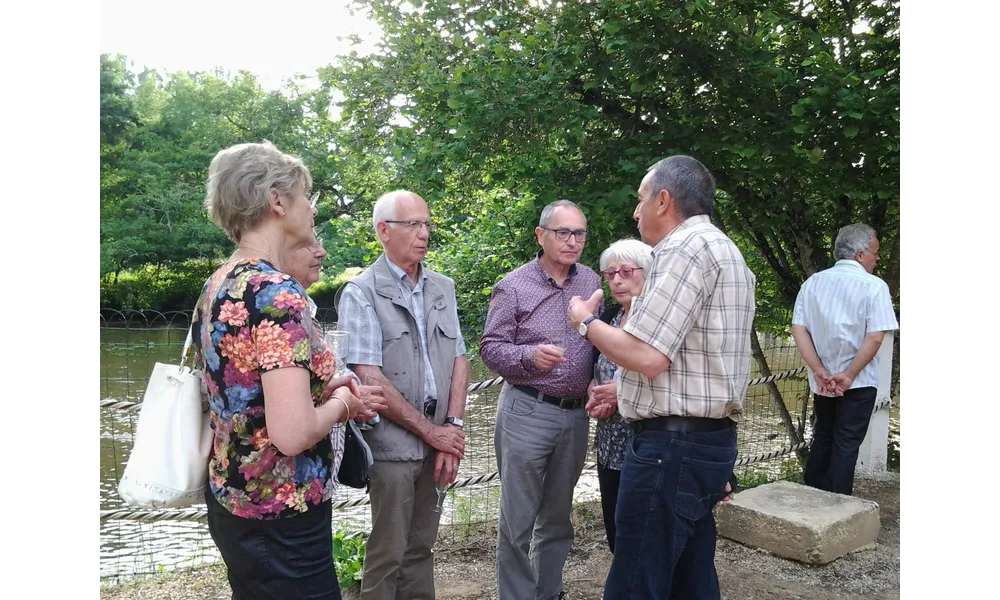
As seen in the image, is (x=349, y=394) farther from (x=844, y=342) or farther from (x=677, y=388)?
(x=844, y=342)

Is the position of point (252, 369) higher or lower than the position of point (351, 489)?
higher

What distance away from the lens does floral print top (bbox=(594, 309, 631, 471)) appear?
319 centimetres

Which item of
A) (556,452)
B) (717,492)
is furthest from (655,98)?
(717,492)

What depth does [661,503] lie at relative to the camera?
2.36 metres

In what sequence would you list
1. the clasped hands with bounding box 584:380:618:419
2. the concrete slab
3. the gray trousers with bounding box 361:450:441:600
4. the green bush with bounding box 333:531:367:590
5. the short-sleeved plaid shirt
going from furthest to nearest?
the concrete slab, the green bush with bounding box 333:531:367:590, the clasped hands with bounding box 584:380:618:419, the gray trousers with bounding box 361:450:441:600, the short-sleeved plaid shirt

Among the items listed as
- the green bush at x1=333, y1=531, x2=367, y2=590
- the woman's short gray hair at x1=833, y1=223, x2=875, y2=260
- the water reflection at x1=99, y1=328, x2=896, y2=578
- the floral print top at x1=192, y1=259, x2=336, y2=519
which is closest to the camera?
the floral print top at x1=192, y1=259, x2=336, y2=519

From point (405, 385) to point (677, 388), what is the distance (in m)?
1.14

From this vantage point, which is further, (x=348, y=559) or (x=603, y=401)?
(x=348, y=559)

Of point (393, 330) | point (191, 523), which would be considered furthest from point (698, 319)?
point (191, 523)

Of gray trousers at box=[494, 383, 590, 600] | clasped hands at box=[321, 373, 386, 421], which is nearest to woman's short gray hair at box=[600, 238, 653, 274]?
gray trousers at box=[494, 383, 590, 600]

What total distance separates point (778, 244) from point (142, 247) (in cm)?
2116

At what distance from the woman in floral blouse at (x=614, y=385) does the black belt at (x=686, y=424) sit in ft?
2.29

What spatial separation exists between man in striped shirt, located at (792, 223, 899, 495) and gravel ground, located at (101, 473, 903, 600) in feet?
1.92

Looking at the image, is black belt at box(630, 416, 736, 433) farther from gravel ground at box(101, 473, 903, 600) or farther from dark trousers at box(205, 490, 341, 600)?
gravel ground at box(101, 473, 903, 600)
